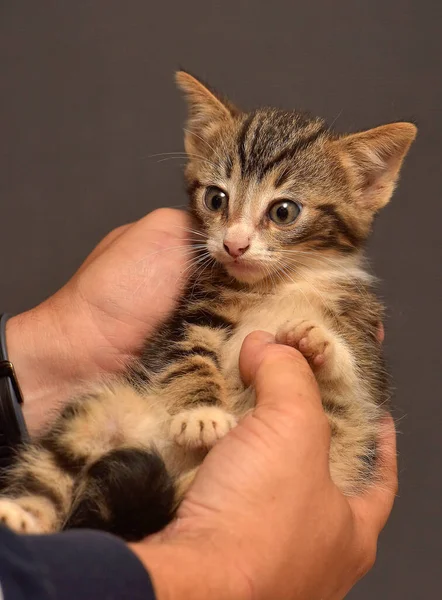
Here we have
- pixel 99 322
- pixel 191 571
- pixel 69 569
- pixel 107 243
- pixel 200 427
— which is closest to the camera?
A: pixel 69 569

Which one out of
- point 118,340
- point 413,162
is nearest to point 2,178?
point 118,340

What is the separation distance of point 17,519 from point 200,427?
33cm

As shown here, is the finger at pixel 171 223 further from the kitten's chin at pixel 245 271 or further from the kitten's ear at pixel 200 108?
the kitten's chin at pixel 245 271

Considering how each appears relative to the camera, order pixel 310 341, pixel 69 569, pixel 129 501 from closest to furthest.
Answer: pixel 69 569 < pixel 129 501 < pixel 310 341

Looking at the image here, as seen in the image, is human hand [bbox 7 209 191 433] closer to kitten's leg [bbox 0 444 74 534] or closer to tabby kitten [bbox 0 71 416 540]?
tabby kitten [bbox 0 71 416 540]

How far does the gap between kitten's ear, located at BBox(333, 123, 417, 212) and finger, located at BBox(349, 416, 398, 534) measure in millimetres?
518

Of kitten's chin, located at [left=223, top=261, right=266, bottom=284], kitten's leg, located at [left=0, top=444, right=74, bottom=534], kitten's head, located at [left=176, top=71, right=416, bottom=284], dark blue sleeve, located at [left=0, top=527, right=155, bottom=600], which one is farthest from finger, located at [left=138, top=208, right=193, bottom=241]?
dark blue sleeve, located at [left=0, top=527, right=155, bottom=600]

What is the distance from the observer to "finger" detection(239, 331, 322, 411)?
110 cm

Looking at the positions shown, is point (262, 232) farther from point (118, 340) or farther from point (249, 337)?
point (118, 340)

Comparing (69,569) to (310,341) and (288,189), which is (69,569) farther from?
(288,189)

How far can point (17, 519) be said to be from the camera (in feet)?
3.46

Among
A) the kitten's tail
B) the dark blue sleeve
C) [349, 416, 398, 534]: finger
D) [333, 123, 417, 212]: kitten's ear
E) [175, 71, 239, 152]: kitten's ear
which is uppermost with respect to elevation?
[175, 71, 239, 152]: kitten's ear

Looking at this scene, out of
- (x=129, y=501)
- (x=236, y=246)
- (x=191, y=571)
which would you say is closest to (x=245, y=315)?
(x=236, y=246)

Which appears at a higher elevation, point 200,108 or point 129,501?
point 200,108
